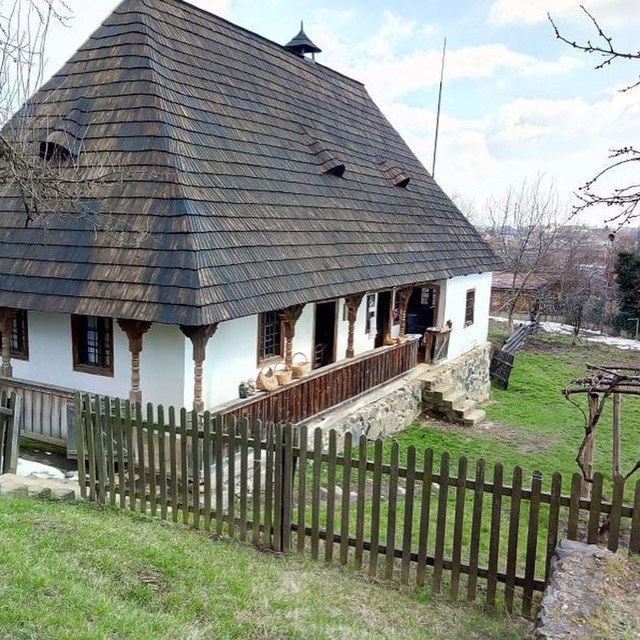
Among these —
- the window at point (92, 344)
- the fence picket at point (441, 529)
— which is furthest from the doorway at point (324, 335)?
the fence picket at point (441, 529)

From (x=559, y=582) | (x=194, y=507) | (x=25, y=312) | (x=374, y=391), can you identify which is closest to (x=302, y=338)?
(x=374, y=391)

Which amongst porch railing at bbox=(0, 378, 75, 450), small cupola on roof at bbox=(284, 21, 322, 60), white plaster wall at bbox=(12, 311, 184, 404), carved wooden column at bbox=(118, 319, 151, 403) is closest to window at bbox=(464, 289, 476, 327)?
small cupola on roof at bbox=(284, 21, 322, 60)

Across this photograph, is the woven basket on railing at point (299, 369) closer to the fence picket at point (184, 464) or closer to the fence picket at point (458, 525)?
the fence picket at point (184, 464)

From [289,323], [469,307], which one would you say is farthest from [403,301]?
[289,323]

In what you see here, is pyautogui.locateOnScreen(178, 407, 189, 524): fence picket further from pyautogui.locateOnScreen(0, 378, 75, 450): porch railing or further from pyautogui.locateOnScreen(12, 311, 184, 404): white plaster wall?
pyautogui.locateOnScreen(0, 378, 75, 450): porch railing

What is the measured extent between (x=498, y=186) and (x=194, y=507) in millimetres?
37543

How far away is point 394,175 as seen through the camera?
53.4 feet

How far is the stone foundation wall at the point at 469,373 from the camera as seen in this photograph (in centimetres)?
1506

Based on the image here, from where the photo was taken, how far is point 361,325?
13.4m

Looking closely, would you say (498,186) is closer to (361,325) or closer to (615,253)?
(615,253)

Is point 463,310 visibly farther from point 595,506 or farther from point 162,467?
point 595,506

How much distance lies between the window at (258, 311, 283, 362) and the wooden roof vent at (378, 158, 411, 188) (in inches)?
294

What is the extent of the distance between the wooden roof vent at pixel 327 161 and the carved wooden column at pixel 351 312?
3224mm

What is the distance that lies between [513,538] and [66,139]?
28.0 ft
